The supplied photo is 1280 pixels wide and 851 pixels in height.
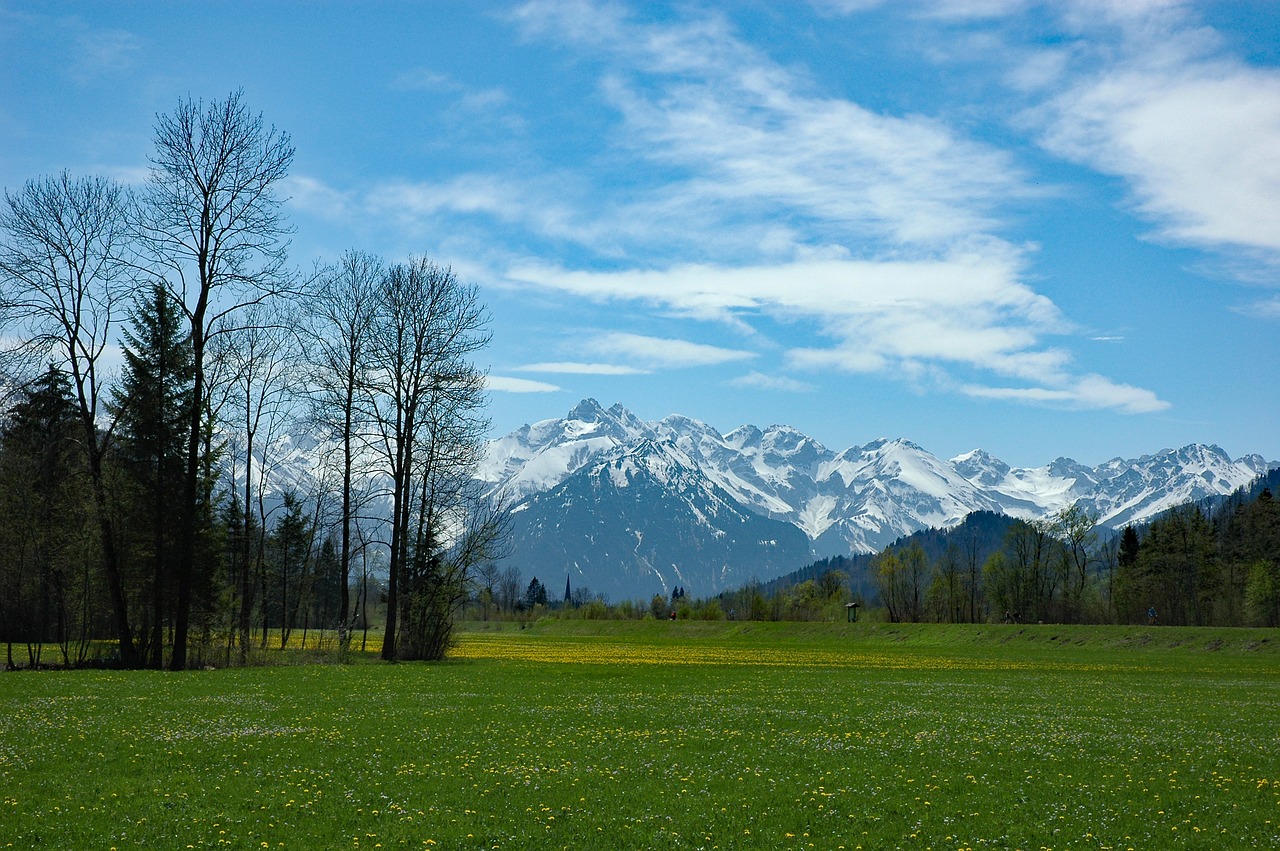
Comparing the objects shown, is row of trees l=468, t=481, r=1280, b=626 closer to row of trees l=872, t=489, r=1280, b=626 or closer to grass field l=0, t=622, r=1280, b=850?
row of trees l=872, t=489, r=1280, b=626

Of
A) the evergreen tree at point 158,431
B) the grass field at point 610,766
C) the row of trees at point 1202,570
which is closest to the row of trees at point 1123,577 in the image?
the row of trees at point 1202,570

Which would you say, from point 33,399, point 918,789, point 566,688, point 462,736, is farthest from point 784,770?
point 33,399

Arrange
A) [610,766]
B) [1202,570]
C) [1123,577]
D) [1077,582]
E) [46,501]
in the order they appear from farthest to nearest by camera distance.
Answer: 1. [1077,582]
2. [1123,577]
3. [1202,570]
4. [46,501]
5. [610,766]

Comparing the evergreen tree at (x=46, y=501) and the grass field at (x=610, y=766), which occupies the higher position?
the evergreen tree at (x=46, y=501)

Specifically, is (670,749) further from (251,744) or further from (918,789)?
(251,744)

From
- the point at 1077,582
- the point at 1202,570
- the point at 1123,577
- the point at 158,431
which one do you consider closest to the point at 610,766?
the point at 158,431

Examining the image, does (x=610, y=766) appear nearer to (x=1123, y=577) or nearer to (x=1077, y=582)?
(x=1123, y=577)

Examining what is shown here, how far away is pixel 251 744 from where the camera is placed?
16672 mm

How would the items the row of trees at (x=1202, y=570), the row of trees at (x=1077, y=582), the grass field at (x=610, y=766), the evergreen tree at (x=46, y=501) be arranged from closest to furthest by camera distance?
the grass field at (x=610, y=766)
the evergreen tree at (x=46, y=501)
the row of trees at (x=1202, y=570)
the row of trees at (x=1077, y=582)

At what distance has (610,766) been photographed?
51.9 feet

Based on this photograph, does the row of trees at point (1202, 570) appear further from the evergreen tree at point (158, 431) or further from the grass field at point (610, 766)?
the evergreen tree at point (158, 431)

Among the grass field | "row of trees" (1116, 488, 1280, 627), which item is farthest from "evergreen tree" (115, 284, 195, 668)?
"row of trees" (1116, 488, 1280, 627)

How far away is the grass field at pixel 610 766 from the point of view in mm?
11617

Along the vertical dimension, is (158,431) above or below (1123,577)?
above
